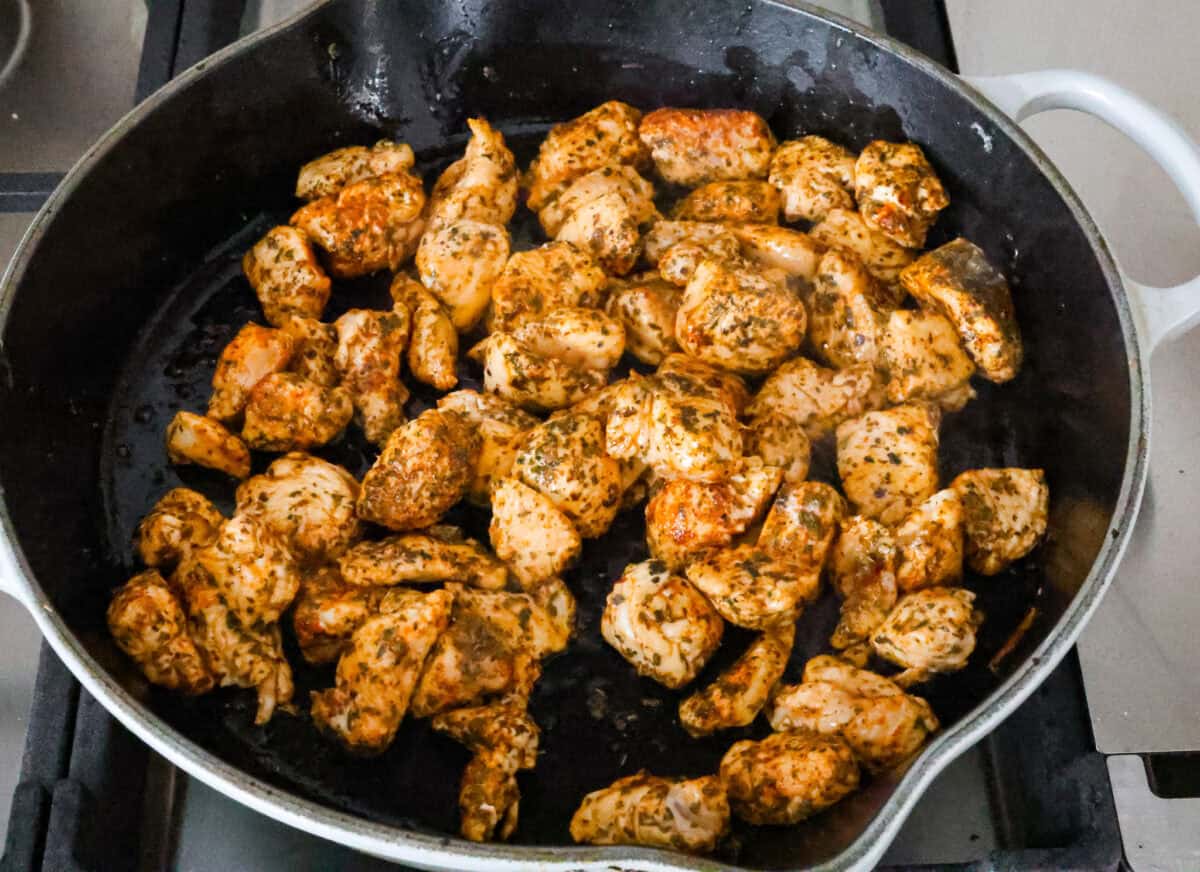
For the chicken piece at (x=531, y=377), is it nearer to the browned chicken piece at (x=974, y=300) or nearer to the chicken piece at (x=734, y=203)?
the chicken piece at (x=734, y=203)

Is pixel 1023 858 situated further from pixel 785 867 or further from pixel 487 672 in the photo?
pixel 487 672

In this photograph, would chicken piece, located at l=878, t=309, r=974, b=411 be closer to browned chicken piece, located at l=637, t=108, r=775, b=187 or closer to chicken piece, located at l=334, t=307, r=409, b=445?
browned chicken piece, located at l=637, t=108, r=775, b=187

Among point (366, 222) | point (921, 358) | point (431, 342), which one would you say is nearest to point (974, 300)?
point (921, 358)

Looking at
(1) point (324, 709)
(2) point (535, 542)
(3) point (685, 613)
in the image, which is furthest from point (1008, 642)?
(1) point (324, 709)

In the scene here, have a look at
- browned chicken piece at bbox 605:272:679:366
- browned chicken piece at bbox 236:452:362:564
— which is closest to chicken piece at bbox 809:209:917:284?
browned chicken piece at bbox 605:272:679:366

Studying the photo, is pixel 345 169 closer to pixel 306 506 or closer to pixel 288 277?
pixel 288 277

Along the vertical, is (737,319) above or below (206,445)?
above

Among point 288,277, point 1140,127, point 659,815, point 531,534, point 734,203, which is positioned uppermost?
point 1140,127
